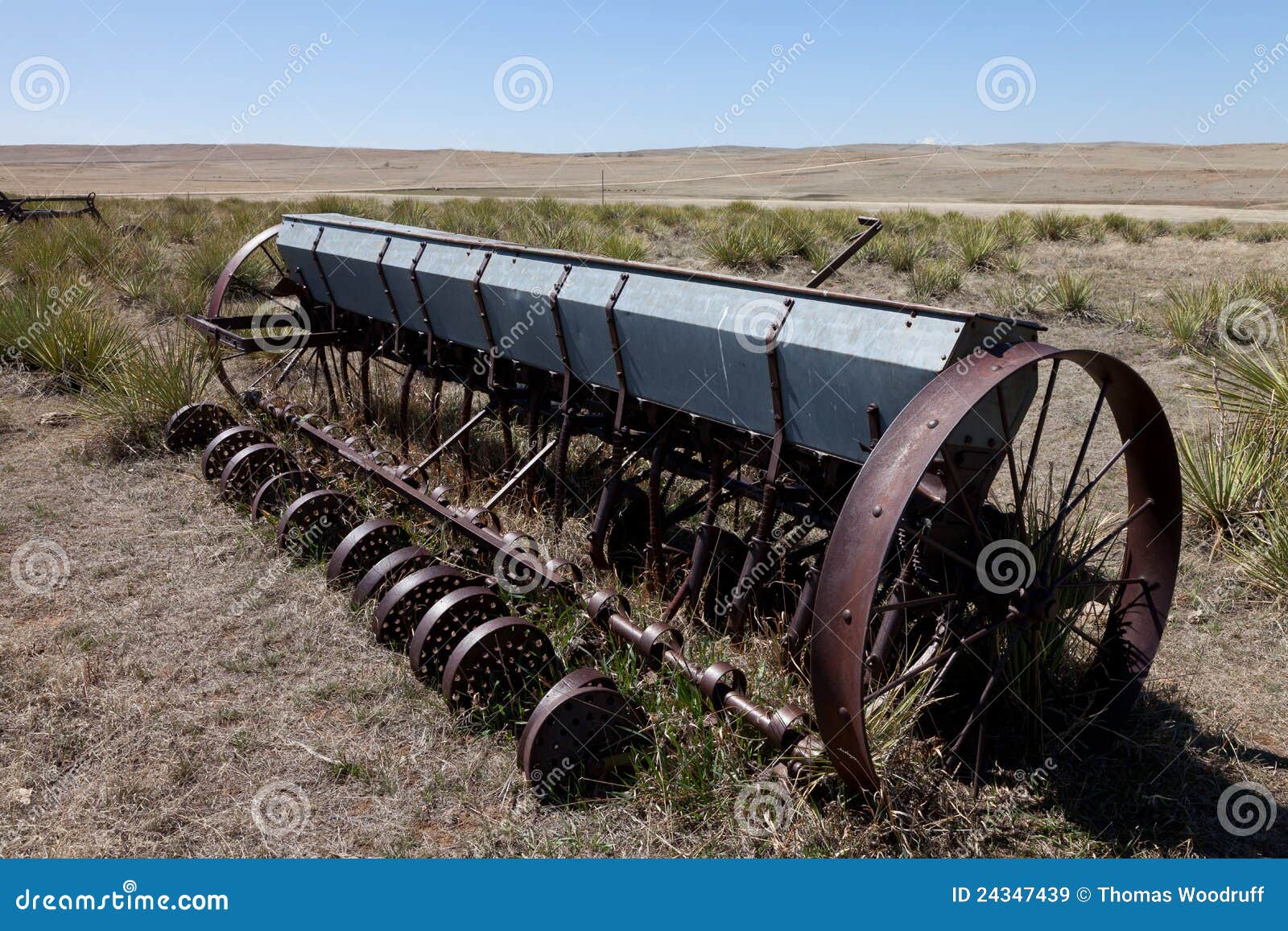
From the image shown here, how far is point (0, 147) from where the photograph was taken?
393 feet

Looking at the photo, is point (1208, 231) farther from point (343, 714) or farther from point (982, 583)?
point (343, 714)

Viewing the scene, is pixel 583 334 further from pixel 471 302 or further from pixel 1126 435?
pixel 1126 435

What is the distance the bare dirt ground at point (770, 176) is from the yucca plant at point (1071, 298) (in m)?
17.5

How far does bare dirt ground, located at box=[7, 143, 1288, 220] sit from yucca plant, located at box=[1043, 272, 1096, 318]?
17.5 metres

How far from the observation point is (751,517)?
5.89 m

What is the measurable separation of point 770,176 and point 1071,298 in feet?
219

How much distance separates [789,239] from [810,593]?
11.4 m

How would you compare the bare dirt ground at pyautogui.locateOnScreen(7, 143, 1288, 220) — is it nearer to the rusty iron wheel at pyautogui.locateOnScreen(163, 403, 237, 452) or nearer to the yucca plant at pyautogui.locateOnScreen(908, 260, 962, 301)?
the yucca plant at pyautogui.locateOnScreen(908, 260, 962, 301)

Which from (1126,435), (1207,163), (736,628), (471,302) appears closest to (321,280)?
(471,302)

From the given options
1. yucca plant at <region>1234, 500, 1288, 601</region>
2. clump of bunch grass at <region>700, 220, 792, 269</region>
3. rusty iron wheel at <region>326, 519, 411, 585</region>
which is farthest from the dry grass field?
clump of bunch grass at <region>700, 220, 792, 269</region>

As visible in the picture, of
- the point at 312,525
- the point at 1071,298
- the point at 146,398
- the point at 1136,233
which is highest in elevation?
the point at 1136,233

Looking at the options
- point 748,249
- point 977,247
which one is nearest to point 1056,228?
point 977,247

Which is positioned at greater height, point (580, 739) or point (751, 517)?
point (751, 517)

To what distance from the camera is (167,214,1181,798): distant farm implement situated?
3178mm
